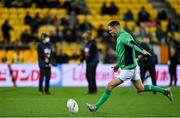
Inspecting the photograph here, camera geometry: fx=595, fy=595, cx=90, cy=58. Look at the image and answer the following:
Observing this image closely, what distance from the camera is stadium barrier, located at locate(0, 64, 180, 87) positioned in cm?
2916

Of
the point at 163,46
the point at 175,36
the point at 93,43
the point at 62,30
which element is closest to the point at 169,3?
the point at 175,36

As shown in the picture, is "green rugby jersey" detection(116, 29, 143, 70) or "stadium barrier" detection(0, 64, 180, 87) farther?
"stadium barrier" detection(0, 64, 180, 87)

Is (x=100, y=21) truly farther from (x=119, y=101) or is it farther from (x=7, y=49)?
(x=119, y=101)

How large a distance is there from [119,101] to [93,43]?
4.64 metres

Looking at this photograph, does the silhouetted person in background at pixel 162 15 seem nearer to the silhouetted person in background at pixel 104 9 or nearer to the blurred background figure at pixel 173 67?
the silhouetted person in background at pixel 104 9

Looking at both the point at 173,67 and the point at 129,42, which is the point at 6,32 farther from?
the point at 129,42

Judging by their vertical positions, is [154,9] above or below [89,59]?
above

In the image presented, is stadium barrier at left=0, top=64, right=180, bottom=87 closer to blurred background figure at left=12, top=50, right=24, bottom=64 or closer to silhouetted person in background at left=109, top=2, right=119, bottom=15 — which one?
blurred background figure at left=12, top=50, right=24, bottom=64

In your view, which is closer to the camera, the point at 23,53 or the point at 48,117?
the point at 48,117

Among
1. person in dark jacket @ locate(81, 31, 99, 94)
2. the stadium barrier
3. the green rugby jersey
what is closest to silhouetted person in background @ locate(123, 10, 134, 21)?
the stadium barrier

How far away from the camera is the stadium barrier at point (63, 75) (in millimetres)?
29156

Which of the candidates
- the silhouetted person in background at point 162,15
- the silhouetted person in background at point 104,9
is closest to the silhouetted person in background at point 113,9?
the silhouetted person in background at point 104,9

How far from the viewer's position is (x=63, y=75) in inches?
1164

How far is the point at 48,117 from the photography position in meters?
14.4
